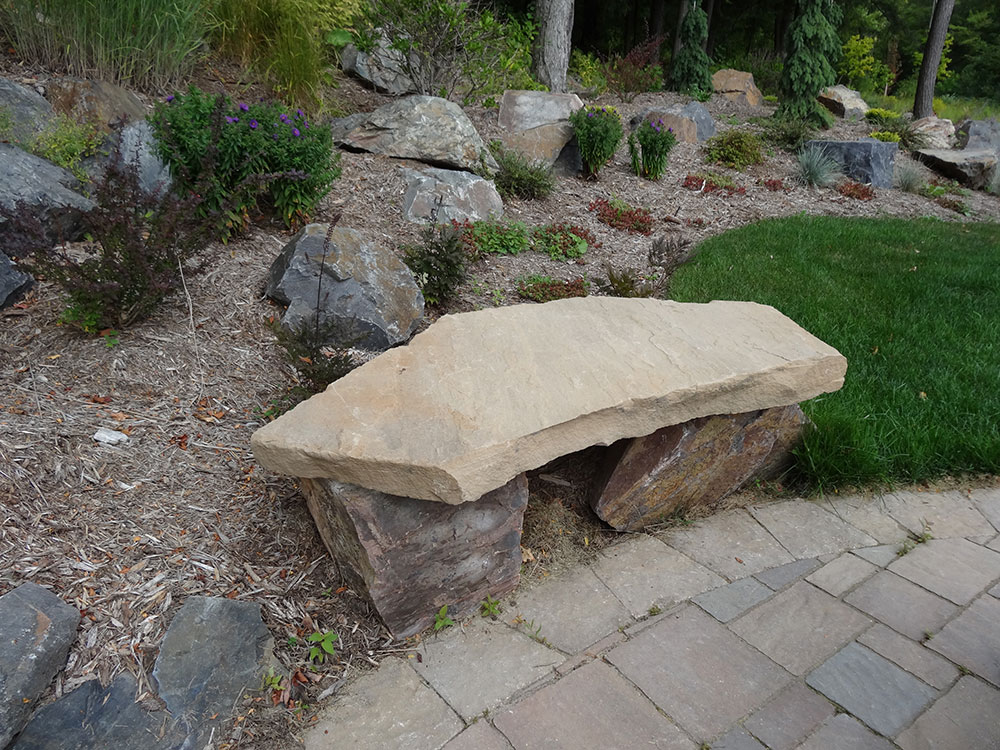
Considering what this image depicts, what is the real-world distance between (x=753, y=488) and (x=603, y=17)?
62.9 ft

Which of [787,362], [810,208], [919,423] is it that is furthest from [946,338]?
[810,208]

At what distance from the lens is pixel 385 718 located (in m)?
2.13

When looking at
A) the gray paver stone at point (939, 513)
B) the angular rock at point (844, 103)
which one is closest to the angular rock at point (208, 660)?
the gray paver stone at point (939, 513)

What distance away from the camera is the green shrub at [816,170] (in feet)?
28.9

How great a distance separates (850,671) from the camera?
2328 mm

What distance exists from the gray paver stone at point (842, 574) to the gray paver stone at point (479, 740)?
1500 mm

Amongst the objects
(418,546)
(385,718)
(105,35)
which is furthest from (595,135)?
(385,718)

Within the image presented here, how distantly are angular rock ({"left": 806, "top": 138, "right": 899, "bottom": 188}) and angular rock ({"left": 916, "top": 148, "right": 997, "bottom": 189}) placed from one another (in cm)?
161

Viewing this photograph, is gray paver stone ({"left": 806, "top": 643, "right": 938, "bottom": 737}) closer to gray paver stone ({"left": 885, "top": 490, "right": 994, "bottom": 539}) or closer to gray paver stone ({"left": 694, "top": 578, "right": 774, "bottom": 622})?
gray paver stone ({"left": 694, "top": 578, "right": 774, "bottom": 622})

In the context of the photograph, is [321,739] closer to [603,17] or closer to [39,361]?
[39,361]

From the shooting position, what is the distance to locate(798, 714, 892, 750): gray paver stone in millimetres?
2053

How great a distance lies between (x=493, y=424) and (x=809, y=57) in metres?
11.0

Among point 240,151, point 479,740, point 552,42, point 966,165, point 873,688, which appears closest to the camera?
point 479,740

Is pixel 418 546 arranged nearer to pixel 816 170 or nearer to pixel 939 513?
pixel 939 513
